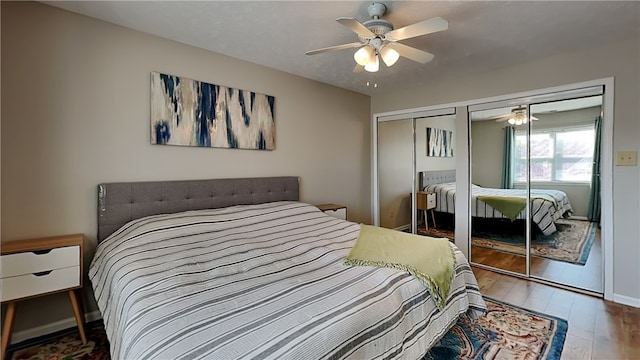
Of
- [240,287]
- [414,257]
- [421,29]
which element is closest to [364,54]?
[421,29]

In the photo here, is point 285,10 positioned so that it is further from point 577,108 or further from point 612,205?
point 612,205

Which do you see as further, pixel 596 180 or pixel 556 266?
pixel 556 266

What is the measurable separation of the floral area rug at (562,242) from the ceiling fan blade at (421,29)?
2.61 meters

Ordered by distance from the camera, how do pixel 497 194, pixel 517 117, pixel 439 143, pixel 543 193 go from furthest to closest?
pixel 439 143 < pixel 497 194 < pixel 517 117 < pixel 543 193

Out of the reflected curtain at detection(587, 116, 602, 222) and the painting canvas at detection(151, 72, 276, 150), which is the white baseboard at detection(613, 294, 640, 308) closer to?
the reflected curtain at detection(587, 116, 602, 222)

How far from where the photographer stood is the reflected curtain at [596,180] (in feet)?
9.07

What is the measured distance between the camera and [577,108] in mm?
2877

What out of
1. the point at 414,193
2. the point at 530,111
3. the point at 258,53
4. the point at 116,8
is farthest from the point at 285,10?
the point at 414,193

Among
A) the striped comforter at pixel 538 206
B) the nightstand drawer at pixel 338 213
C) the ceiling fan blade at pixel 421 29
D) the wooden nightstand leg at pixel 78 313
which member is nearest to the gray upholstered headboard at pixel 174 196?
the wooden nightstand leg at pixel 78 313

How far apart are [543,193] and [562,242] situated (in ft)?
1.89

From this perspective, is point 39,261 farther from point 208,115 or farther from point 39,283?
point 208,115

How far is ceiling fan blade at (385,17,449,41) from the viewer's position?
1.72m

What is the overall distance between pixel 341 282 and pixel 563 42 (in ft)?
9.54

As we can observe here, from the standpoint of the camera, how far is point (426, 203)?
416 centimetres
